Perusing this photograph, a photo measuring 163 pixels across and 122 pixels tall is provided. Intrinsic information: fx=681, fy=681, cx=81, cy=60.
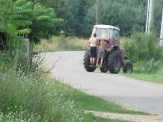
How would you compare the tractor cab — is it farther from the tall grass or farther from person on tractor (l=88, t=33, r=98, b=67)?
the tall grass

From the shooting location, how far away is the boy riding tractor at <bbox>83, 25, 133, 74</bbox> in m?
35.9

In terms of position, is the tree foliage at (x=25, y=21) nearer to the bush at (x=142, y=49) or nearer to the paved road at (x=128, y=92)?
the paved road at (x=128, y=92)

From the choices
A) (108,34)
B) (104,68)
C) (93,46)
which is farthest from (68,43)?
(93,46)

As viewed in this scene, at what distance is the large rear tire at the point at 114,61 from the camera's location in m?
35.6

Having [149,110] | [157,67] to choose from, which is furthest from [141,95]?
[157,67]

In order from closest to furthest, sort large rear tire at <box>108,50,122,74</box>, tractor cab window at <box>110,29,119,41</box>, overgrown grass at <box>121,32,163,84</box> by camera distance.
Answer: large rear tire at <box>108,50,122,74</box> < tractor cab window at <box>110,29,119,41</box> < overgrown grass at <box>121,32,163,84</box>

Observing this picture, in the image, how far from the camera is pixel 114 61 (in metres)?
35.9

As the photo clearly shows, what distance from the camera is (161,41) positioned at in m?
47.6

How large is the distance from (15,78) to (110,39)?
24.9m

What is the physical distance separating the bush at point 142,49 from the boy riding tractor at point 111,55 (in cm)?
612

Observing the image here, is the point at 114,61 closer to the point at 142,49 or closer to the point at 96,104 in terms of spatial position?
the point at 142,49

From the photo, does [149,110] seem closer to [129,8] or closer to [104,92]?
[104,92]

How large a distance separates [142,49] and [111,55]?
906cm

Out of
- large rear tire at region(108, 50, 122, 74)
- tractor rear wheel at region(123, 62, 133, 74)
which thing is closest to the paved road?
large rear tire at region(108, 50, 122, 74)
